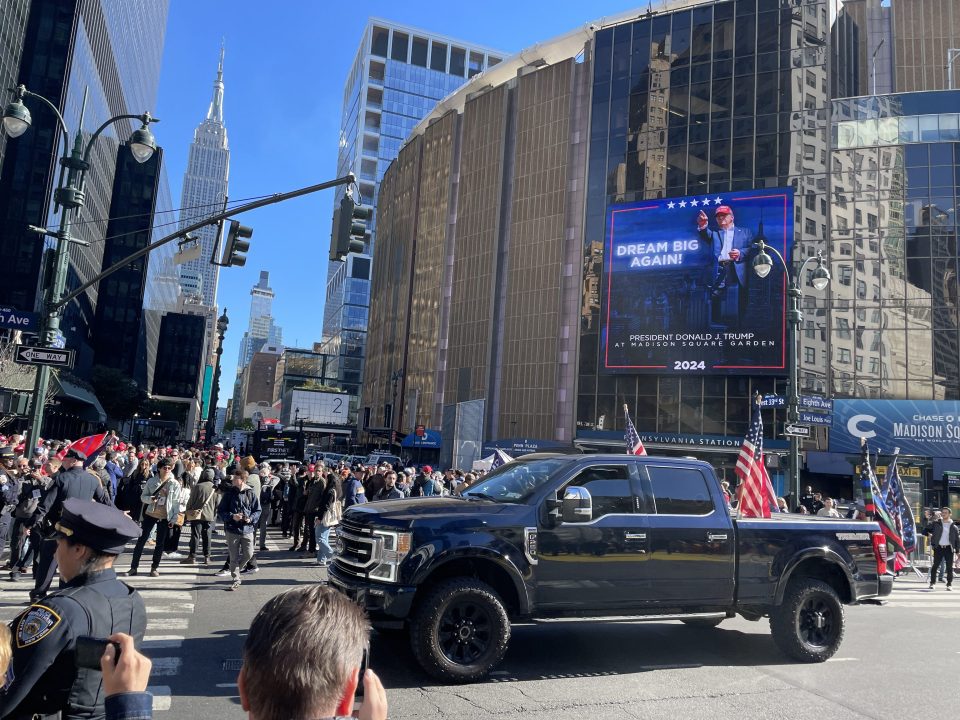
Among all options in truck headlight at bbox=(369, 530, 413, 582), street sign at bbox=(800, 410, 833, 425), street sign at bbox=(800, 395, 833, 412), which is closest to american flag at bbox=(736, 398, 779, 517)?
street sign at bbox=(800, 410, 833, 425)

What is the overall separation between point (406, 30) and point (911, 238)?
103 metres

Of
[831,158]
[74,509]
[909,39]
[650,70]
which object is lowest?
[74,509]

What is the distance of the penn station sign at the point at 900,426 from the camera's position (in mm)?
36531

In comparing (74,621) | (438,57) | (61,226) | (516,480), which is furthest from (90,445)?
(438,57)

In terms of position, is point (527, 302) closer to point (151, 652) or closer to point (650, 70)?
point (650, 70)

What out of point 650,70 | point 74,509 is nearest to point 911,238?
point 650,70

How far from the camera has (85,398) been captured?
55094 mm

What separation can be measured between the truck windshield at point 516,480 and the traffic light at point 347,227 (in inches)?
245

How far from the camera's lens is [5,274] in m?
49.8

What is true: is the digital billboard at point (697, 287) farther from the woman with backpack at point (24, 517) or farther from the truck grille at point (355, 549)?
the truck grille at point (355, 549)

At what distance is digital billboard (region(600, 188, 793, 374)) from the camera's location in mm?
41000

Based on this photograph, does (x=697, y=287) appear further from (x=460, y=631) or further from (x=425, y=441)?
(x=460, y=631)

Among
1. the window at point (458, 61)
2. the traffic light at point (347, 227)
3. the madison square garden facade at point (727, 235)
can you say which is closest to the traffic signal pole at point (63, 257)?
the traffic light at point (347, 227)

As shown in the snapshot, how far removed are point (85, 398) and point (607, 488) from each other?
5706 centimetres
